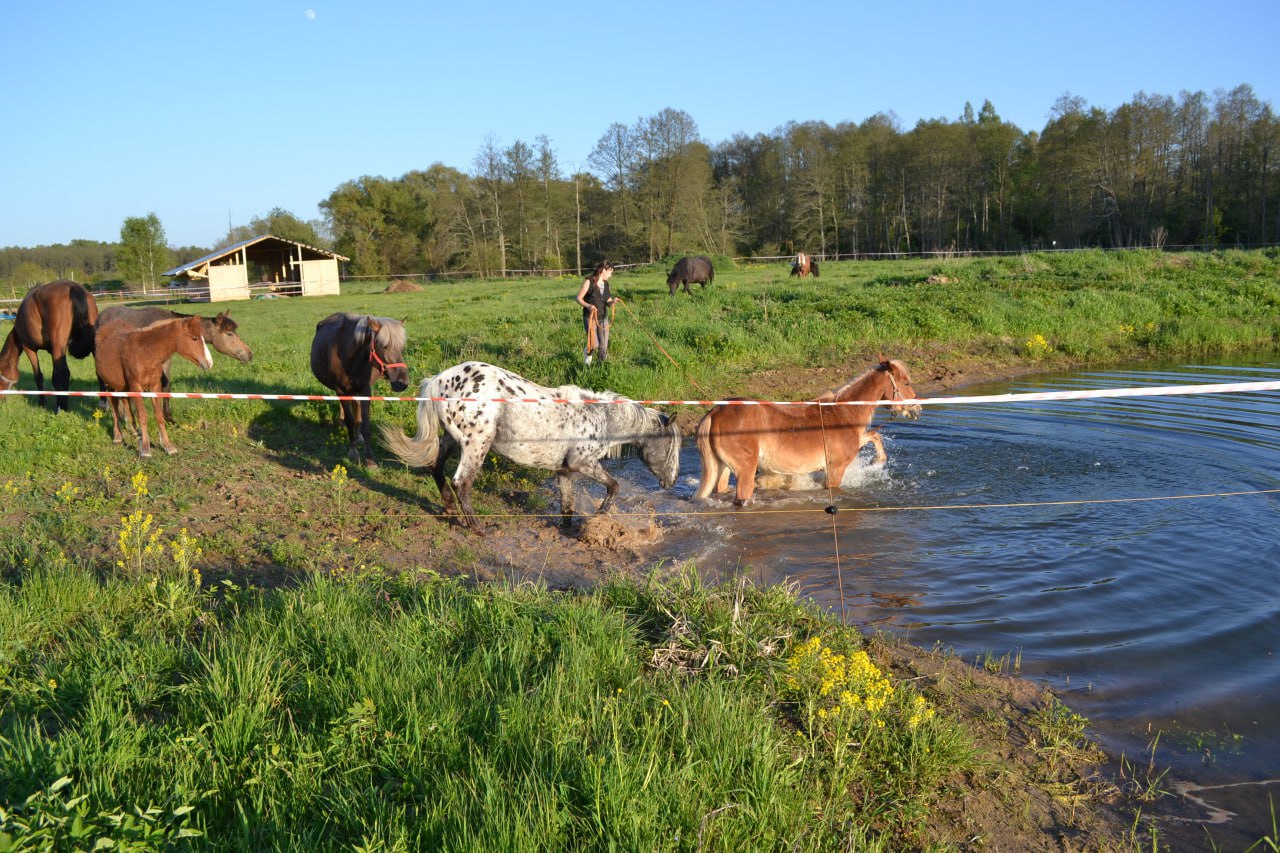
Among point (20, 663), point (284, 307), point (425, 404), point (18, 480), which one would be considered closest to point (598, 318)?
point (425, 404)

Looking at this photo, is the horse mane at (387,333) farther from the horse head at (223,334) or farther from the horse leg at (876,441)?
the horse leg at (876,441)

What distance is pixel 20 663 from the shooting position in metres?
4.42

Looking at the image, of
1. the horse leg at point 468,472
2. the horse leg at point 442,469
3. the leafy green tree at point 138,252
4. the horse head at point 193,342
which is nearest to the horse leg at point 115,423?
the horse head at point 193,342

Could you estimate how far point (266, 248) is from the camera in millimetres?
55000

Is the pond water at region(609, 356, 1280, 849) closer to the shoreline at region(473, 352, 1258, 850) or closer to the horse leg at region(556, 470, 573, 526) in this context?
the shoreline at region(473, 352, 1258, 850)

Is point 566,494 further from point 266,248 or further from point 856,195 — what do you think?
point 856,195

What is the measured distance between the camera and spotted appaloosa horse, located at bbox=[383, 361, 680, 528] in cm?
809

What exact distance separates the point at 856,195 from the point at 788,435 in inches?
2530

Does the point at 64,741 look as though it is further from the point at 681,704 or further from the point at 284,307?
the point at 284,307

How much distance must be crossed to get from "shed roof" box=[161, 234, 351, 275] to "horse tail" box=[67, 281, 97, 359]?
40402mm

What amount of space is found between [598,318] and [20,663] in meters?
10.3

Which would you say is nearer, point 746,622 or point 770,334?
point 746,622

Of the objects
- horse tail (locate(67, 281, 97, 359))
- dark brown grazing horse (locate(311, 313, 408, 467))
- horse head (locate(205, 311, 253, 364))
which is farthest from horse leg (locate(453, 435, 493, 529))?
horse tail (locate(67, 281, 97, 359))

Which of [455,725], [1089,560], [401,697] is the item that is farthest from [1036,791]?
[1089,560]
